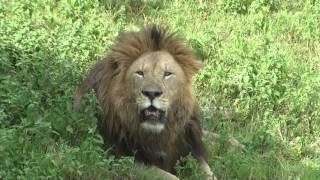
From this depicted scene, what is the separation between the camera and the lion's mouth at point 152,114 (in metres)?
4.82

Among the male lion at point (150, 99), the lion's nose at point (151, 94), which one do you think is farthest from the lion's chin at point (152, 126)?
the lion's nose at point (151, 94)

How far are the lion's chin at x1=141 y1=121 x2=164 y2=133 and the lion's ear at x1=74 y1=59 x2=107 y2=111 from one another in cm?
60

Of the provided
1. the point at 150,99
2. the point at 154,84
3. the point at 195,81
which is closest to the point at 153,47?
the point at 154,84

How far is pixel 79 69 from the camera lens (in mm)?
6352

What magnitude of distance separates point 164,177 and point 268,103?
7.08 feet

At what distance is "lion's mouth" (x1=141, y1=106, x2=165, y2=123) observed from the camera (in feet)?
15.8

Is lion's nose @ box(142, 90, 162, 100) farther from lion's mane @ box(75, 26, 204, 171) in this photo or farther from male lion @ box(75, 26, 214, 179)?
lion's mane @ box(75, 26, 204, 171)

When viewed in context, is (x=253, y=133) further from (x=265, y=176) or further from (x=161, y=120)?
(x=161, y=120)

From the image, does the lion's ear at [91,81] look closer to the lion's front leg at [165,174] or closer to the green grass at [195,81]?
the green grass at [195,81]

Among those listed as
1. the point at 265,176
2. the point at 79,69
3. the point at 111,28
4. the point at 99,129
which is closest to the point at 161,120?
the point at 99,129

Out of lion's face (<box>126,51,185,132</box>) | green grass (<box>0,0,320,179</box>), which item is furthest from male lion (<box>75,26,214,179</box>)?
green grass (<box>0,0,320,179</box>)

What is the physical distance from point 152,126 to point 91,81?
790 mm

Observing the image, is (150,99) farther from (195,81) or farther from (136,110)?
(195,81)

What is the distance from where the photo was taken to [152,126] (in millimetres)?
4906
